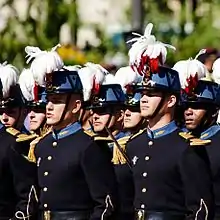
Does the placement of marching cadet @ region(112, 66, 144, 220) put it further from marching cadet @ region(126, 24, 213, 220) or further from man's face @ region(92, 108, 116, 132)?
marching cadet @ region(126, 24, 213, 220)

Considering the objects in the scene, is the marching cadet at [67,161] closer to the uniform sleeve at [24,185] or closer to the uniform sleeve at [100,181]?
the uniform sleeve at [100,181]

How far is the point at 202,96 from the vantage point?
11367mm

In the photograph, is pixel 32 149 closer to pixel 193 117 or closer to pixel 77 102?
pixel 77 102

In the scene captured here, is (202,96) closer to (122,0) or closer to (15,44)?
(15,44)

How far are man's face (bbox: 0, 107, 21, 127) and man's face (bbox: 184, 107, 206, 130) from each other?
1402 millimetres

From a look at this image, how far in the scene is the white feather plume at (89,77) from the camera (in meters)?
11.5

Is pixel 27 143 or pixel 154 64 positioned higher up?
pixel 154 64

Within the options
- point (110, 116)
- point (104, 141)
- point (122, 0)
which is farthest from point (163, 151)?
point (122, 0)

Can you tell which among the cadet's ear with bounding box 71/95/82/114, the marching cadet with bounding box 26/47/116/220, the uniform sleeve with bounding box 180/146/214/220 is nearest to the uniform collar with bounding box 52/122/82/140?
the marching cadet with bounding box 26/47/116/220

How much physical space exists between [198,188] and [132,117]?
198 centimetres

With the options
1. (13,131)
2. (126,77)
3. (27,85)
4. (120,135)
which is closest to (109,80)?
(126,77)

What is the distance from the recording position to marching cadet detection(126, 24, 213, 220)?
33.1ft

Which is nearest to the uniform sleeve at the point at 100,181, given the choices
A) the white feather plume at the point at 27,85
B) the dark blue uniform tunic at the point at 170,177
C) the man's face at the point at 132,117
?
the dark blue uniform tunic at the point at 170,177

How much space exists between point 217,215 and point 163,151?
31.4 inches
